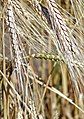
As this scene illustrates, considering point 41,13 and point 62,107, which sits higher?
point 41,13

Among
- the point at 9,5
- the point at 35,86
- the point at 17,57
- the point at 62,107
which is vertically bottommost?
the point at 62,107

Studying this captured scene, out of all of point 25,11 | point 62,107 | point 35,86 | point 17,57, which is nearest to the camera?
point 17,57

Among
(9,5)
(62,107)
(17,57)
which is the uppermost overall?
(9,5)

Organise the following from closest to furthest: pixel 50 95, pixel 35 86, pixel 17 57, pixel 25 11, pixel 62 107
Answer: pixel 17 57 → pixel 25 11 → pixel 35 86 → pixel 50 95 → pixel 62 107

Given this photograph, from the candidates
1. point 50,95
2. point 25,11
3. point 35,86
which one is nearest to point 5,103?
point 35,86

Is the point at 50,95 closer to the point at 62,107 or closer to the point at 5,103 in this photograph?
the point at 62,107

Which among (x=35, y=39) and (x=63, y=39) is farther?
(x=35, y=39)

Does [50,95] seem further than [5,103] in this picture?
Yes

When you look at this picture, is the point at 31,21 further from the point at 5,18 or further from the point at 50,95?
the point at 50,95

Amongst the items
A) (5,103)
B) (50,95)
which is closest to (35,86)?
(5,103)
